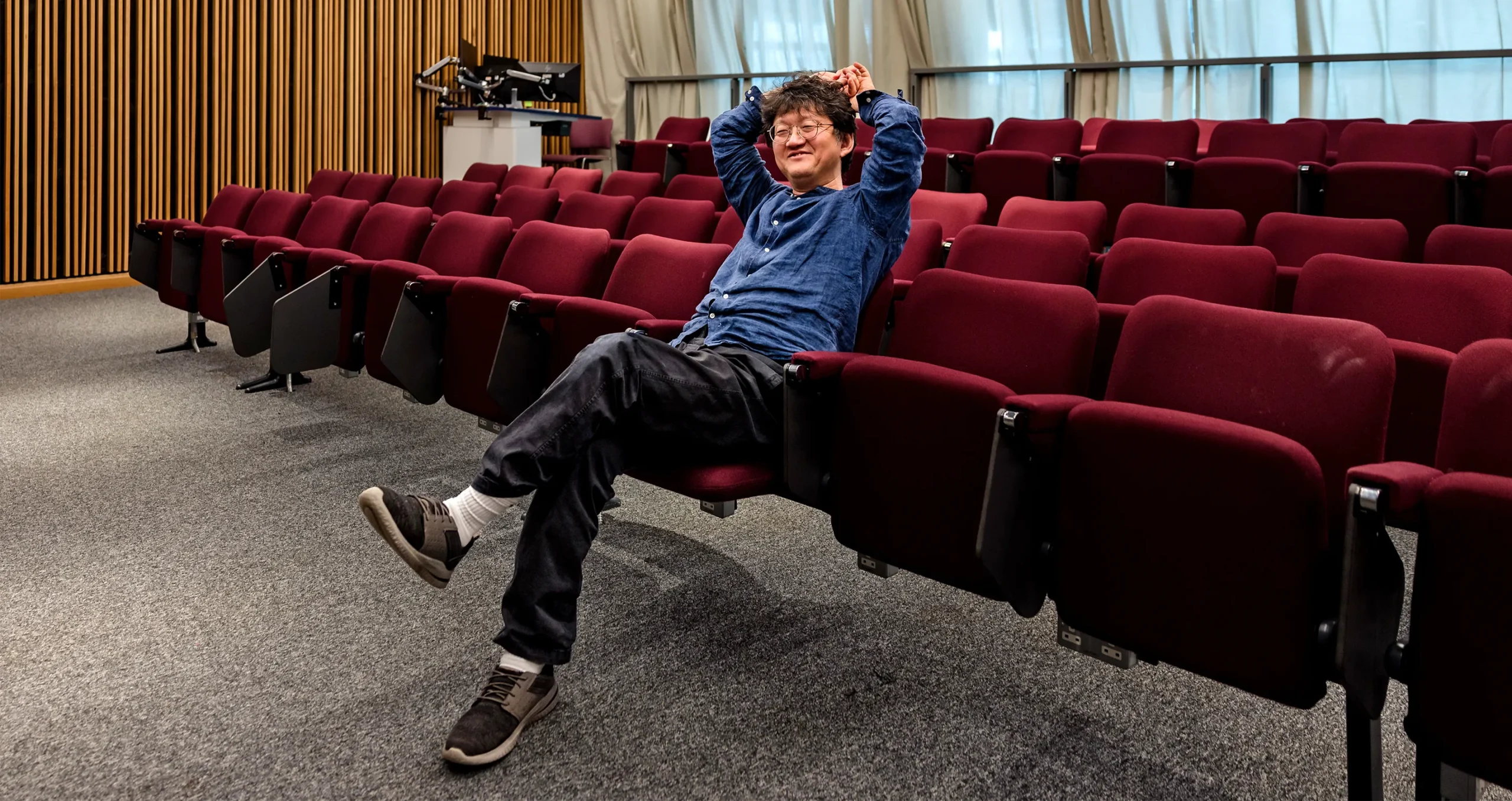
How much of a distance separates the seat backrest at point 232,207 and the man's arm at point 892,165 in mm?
2706

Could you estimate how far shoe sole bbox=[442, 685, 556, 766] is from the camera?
1130 millimetres

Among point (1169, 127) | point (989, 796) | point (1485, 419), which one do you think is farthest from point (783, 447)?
point (1169, 127)

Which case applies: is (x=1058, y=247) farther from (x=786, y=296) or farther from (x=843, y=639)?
(x=843, y=639)

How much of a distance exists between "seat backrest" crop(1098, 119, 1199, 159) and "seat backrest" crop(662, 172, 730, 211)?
4.21 feet

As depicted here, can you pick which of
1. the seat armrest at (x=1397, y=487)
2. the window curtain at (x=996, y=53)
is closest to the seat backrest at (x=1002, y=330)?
the seat armrest at (x=1397, y=487)

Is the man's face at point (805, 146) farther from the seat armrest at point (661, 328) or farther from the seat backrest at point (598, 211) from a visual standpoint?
the seat backrest at point (598, 211)

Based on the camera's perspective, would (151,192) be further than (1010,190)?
Yes

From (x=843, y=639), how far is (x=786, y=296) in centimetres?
46

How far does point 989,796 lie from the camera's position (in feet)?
3.62

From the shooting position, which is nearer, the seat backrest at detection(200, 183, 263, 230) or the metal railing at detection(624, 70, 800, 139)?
the seat backrest at detection(200, 183, 263, 230)

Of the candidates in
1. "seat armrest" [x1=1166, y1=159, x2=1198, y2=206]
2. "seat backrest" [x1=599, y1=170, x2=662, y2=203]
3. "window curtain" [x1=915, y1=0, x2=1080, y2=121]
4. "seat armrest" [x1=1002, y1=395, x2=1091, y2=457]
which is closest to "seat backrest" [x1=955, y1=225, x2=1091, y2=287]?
"seat armrest" [x1=1002, y1=395, x2=1091, y2=457]

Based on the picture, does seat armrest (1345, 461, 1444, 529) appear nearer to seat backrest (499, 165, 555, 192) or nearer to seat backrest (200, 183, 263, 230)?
seat backrest (499, 165, 555, 192)

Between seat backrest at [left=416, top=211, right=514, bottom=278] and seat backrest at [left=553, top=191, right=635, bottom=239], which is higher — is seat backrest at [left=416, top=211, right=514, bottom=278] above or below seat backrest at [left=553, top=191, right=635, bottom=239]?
below

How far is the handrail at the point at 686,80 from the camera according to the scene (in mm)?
6211
